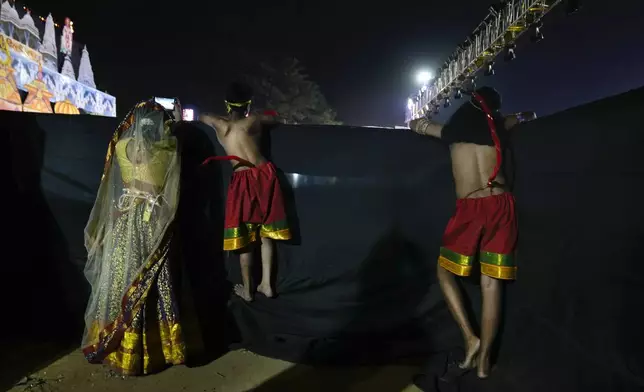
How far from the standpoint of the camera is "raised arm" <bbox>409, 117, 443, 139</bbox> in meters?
2.33

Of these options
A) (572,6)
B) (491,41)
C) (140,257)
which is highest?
(491,41)

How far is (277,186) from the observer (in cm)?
253

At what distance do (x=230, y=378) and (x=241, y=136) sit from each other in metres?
1.46

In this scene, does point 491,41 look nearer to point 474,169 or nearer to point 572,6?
point 572,6

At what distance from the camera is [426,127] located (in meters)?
2.39

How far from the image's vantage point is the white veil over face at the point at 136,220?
7.47 feet

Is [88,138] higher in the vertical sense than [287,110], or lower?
lower

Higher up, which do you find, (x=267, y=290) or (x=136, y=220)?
(x=136, y=220)

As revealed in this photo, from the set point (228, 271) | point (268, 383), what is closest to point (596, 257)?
point (268, 383)

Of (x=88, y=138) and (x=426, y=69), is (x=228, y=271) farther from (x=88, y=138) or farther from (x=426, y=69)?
(x=426, y=69)

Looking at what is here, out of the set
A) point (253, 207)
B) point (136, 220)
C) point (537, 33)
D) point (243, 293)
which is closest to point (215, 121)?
point (253, 207)

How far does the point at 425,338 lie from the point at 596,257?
1.37m

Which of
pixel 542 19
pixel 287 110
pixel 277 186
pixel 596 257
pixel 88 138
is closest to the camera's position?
pixel 596 257

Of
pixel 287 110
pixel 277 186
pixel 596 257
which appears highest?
pixel 287 110
